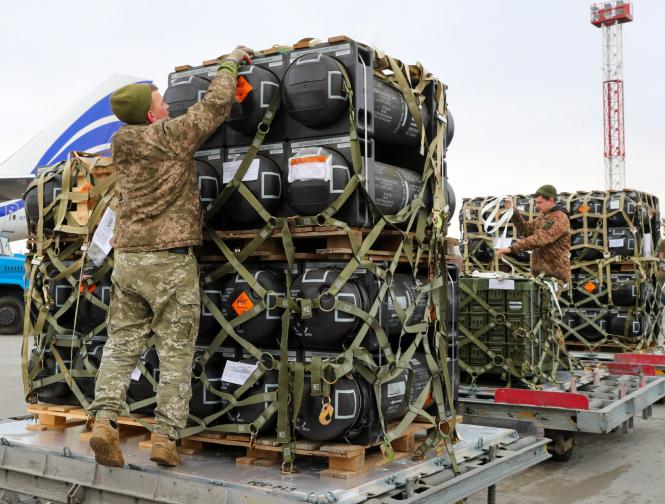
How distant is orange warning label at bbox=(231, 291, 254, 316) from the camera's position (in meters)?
4.35

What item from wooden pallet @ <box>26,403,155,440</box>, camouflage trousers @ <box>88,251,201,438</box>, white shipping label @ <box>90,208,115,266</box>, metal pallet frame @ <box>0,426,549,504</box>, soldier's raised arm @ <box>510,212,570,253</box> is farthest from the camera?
soldier's raised arm @ <box>510,212,570,253</box>

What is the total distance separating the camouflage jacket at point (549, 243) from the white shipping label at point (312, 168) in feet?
15.8

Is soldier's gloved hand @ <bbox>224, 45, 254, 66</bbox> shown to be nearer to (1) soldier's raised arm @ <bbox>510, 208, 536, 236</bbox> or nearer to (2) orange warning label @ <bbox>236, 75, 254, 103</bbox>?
(2) orange warning label @ <bbox>236, 75, 254, 103</bbox>

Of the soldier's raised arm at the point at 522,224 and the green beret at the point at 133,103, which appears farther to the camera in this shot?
the soldier's raised arm at the point at 522,224

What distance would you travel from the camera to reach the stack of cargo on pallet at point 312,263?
13.7 feet

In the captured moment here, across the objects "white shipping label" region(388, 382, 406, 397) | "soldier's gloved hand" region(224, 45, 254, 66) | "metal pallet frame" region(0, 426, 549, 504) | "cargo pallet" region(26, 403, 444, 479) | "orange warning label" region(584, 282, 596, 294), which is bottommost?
"metal pallet frame" region(0, 426, 549, 504)

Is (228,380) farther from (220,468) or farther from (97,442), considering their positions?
(97,442)

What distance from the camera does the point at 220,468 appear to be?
4215 mm

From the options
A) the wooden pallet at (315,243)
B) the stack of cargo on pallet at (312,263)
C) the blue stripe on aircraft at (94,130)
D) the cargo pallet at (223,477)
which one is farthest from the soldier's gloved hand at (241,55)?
the blue stripe on aircraft at (94,130)

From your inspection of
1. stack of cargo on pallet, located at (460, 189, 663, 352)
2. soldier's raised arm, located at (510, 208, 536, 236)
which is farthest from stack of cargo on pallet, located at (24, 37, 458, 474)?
stack of cargo on pallet, located at (460, 189, 663, 352)

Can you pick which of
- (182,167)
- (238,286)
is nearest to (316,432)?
(238,286)

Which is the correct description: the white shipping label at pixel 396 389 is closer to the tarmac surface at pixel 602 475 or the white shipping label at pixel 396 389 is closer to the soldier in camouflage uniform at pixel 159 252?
the soldier in camouflage uniform at pixel 159 252

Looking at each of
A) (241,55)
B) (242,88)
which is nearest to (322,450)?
(242,88)

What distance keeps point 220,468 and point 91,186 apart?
88.3 inches
